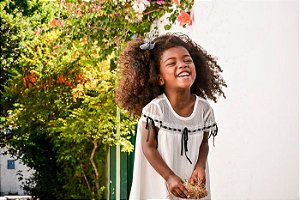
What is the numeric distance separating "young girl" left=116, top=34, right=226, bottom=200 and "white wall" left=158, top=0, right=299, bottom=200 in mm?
773

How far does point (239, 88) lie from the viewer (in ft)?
17.7

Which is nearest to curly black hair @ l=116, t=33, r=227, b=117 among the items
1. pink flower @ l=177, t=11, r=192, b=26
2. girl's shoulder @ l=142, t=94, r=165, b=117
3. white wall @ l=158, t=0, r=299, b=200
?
girl's shoulder @ l=142, t=94, r=165, b=117

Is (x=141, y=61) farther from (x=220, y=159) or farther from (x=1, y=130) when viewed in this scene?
(x=1, y=130)

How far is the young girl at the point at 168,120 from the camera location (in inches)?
148

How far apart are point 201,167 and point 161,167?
0.23 metres

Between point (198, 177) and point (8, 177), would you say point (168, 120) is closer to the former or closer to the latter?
point (198, 177)

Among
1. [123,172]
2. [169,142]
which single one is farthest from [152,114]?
[123,172]

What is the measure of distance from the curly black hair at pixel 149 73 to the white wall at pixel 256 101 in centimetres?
64

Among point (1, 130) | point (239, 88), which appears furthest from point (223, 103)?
point (1, 130)

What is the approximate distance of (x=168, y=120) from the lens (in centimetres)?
379

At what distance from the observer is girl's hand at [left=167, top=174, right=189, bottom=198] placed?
3.60 metres

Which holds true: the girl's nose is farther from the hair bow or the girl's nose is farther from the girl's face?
the hair bow

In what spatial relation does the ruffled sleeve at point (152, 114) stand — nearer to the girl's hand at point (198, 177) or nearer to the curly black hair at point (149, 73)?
the curly black hair at point (149, 73)

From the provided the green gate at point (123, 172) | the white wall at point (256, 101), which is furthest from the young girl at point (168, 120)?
the green gate at point (123, 172)
